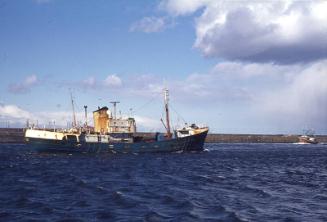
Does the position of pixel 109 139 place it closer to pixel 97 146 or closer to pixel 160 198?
pixel 97 146

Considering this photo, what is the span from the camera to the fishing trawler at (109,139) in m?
74.0

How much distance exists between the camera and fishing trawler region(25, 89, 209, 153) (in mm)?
74000

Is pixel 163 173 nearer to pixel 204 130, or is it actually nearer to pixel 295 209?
pixel 295 209

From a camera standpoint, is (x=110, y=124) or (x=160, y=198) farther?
(x=110, y=124)

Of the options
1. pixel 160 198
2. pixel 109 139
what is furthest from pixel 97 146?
pixel 160 198

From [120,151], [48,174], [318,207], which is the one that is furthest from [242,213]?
[120,151]

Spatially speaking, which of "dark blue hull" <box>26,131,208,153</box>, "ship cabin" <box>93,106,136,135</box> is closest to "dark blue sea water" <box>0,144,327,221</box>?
"dark blue hull" <box>26,131,208,153</box>

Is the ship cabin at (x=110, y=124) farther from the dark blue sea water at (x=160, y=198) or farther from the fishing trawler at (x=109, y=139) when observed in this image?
the dark blue sea water at (x=160, y=198)

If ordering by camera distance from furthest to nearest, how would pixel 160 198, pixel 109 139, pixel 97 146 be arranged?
pixel 109 139 → pixel 97 146 → pixel 160 198

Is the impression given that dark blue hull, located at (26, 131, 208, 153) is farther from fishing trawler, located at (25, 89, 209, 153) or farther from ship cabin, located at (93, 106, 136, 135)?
ship cabin, located at (93, 106, 136, 135)

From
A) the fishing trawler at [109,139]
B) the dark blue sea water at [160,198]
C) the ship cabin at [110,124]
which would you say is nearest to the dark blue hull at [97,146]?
the fishing trawler at [109,139]

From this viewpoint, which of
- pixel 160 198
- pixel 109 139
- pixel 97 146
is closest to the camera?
pixel 160 198

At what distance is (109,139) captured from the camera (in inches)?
3041

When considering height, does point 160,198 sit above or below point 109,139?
below
